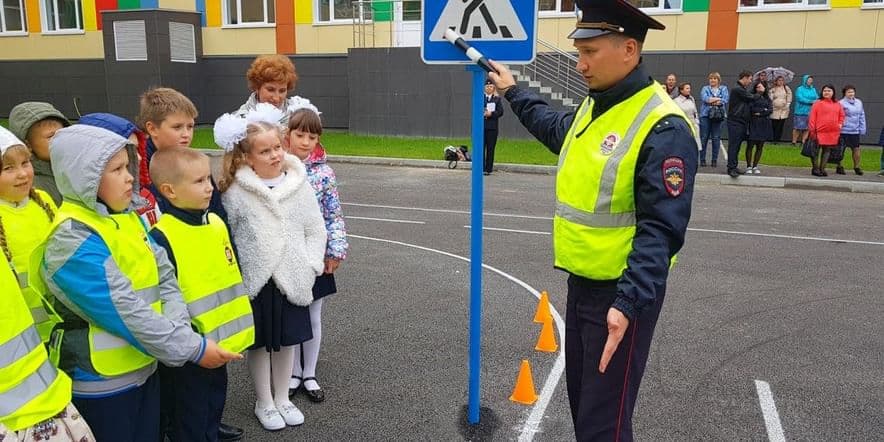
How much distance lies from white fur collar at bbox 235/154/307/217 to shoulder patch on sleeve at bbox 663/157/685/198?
2.03 metres

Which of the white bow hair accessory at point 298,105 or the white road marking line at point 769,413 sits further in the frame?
the white bow hair accessory at point 298,105

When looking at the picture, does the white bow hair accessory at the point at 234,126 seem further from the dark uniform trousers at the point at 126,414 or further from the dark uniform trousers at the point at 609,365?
the dark uniform trousers at the point at 609,365

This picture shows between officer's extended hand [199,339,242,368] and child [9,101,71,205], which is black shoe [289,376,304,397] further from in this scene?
child [9,101,71,205]

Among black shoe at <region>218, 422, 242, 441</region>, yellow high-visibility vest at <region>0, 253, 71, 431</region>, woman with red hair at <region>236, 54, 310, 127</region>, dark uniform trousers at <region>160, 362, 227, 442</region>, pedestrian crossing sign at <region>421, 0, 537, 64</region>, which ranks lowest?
black shoe at <region>218, 422, 242, 441</region>

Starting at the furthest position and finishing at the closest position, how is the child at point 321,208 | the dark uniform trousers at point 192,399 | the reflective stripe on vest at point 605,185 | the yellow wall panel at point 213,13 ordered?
1. the yellow wall panel at point 213,13
2. the child at point 321,208
3. the dark uniform trousers at point 192,399
4. the reflective stripe on vest at point 605,185

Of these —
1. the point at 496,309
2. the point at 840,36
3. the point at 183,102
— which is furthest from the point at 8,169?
the point at 840,36

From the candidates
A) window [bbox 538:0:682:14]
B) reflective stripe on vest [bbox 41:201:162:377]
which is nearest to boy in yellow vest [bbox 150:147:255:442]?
reflective stripe on vest [bbox 41:201:162:377]

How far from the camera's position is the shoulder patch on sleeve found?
255 cm

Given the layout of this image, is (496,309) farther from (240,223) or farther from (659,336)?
(240,223)

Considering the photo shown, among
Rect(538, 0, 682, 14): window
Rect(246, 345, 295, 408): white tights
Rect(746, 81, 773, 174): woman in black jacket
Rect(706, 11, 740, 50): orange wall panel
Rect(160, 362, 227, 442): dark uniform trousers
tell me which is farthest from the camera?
Rect(538, 0, 682, 14): window

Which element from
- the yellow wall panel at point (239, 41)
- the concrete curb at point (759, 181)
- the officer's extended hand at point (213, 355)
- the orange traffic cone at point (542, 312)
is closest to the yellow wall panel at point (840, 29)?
the concrete curb at point (759, 181)

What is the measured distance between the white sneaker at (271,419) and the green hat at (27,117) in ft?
6.11

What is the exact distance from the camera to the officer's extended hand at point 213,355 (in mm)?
2879

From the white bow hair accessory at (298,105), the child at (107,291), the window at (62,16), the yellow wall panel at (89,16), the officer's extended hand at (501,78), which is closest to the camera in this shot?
the child at (107,291)
